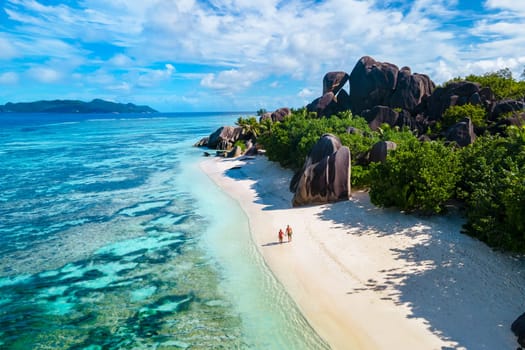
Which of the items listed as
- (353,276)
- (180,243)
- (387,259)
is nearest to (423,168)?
(387,259)

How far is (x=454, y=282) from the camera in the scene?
14930mm

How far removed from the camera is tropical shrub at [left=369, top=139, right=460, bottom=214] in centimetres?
2025

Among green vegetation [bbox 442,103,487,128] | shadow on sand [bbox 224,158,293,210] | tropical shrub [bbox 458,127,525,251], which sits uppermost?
green vegetation [bbox 442,103,487,128]

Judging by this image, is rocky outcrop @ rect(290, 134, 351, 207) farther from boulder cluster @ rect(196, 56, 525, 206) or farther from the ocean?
the ocean

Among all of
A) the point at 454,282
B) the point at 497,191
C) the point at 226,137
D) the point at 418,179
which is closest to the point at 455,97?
the point at 418,179

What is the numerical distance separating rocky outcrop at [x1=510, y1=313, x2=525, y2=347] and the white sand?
1.03 feet

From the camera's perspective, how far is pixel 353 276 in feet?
53.5

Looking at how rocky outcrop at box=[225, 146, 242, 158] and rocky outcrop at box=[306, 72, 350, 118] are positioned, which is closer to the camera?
rocky outcrop at box=[225, 146, 242, 158]

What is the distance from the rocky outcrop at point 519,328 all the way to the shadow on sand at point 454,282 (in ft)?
0.79

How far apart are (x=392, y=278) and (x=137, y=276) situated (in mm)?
12053

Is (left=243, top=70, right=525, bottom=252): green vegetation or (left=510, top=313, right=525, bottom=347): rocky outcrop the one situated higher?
(left=243, top=70, right=525, bottom=252): green vegetation

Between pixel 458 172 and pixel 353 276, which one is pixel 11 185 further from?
pixel 458 172

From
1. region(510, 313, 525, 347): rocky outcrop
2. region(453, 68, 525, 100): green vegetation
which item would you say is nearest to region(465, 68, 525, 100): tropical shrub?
region(453, 68, 525, 100): green vegetation

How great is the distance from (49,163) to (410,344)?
55891 millimetres
